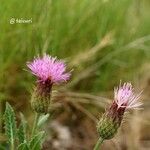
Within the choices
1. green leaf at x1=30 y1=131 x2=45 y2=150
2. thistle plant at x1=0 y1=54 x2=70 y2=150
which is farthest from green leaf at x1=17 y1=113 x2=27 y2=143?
green leaf at x1=30 y1=131 x2=45 y2=150

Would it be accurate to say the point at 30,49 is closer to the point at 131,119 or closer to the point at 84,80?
the point at 84,80

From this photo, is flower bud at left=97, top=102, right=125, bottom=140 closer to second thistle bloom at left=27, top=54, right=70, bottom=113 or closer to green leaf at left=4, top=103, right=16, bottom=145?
second thistle bloom at left=27, top=54, right=70, bottom=113

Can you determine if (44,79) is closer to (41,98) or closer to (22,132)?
(41,98)

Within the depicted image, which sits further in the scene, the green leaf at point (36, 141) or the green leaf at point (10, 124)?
the green leaf at point (10, 124)

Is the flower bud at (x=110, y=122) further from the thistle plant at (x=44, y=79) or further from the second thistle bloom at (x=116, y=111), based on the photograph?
the thistle plant at (x=44, y=79)

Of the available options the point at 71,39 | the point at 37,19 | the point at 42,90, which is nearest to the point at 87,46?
the point at 71,39

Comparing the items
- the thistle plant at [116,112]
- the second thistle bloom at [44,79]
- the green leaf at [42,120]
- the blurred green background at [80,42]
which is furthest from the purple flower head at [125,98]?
the blurred green background at [80,42]
